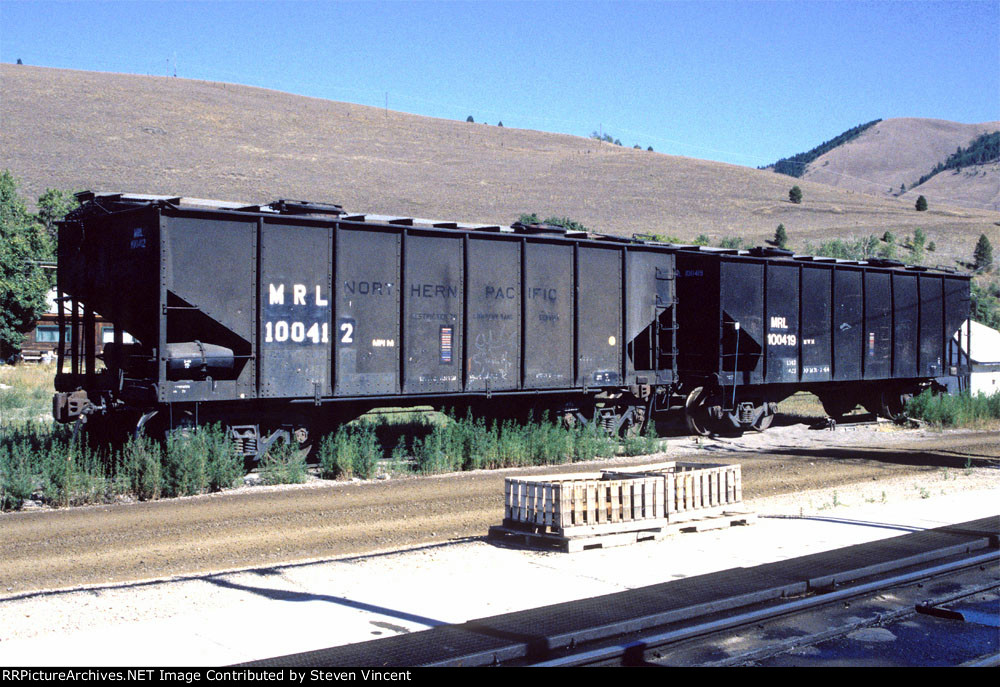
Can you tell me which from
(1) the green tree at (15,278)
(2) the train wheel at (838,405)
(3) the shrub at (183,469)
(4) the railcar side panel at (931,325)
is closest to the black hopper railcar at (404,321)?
(3) the shrub at (183,469)

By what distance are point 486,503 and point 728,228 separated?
74.8m

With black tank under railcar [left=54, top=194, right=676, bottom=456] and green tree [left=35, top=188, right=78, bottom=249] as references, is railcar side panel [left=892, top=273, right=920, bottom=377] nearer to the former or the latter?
black tank under railcar [left=54, top=194, right=676, bottom=456]

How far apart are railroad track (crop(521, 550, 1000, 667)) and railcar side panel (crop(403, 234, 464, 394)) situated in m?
9.70

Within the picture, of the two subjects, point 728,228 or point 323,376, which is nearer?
point 323,376

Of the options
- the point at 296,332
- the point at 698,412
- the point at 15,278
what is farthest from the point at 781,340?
the point at 15,278

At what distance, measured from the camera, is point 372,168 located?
95438 mm

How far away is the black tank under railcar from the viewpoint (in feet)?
48.0

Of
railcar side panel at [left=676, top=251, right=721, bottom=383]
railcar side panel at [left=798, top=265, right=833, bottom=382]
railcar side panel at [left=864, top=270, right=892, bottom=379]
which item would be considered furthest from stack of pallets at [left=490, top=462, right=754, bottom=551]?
railcar side panel at [left=864, top=270, right=892, bottom=379]

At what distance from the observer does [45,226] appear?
57.7 metres

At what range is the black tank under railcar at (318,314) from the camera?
14.6 meters

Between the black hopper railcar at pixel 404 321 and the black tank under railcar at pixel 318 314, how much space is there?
0.04 m

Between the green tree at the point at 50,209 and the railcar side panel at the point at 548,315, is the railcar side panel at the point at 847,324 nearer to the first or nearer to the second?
the railcar side panel at the point at 548,315

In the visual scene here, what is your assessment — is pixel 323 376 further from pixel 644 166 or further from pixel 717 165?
pixel 717 165
